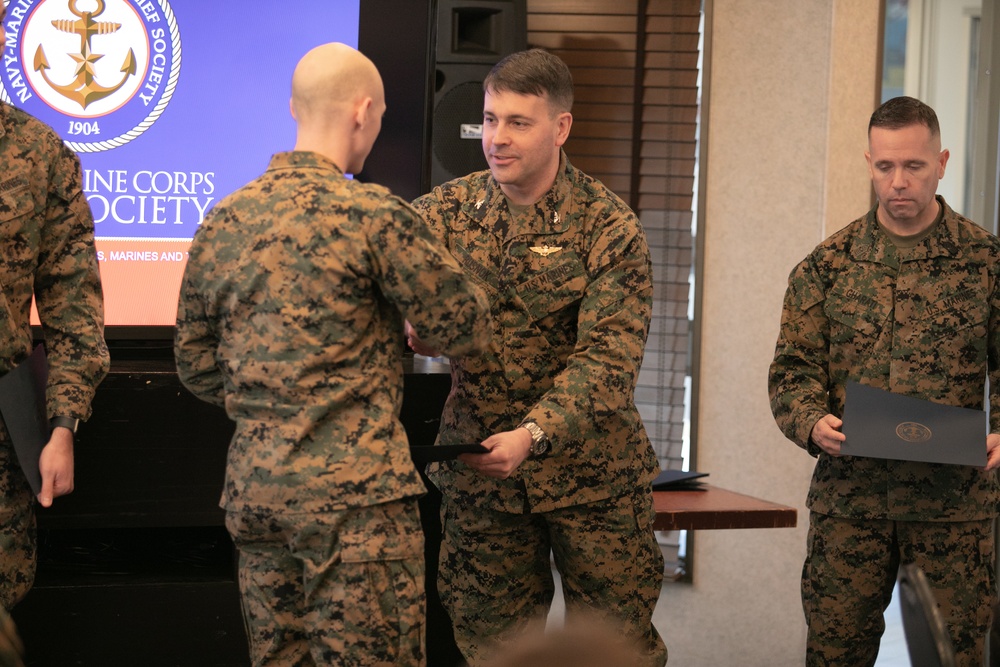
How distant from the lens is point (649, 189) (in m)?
4.51

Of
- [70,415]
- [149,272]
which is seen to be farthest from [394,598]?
[149,272]

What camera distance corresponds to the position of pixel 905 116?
286cm

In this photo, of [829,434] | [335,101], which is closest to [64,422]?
[335,101]

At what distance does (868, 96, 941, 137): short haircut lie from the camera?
2.86 metres

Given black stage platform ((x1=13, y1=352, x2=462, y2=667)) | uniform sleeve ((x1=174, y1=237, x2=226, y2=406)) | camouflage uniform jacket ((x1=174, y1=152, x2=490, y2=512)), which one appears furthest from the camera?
black stage platform ((x1=13, y1=352, x2=462, y2=667))

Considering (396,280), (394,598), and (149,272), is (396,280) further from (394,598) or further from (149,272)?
(149,272)

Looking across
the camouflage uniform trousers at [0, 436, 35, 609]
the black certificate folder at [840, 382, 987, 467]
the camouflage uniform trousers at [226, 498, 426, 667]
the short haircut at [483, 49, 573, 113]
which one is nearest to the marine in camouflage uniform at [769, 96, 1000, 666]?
the black certificate folder at [840, 382, 987, 467]

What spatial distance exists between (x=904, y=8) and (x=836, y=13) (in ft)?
1.57

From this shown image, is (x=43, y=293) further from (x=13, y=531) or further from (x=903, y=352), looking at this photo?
(x=903, y=352)

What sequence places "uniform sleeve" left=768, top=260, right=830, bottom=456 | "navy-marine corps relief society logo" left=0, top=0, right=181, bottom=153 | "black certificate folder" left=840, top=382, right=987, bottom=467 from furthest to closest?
"navy-marine corps relief society logo" left=0, top=0, right=181, bottom=153, "uniform sleeve" left=768, top=260, right=830, bottom=456, "black certificate folder" left=840, top=382, right=987, bottom=467

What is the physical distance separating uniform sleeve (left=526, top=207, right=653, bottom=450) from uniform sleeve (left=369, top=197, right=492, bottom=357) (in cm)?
39

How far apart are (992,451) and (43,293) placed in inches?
87.6

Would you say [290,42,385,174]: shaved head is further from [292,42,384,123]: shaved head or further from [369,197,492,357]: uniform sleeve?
[369,197,492,357]: uniform sleeve

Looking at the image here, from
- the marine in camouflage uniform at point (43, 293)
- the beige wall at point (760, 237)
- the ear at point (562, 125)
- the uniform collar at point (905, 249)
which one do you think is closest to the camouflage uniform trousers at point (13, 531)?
the marine in camouflage uniform at point (43, 293)
